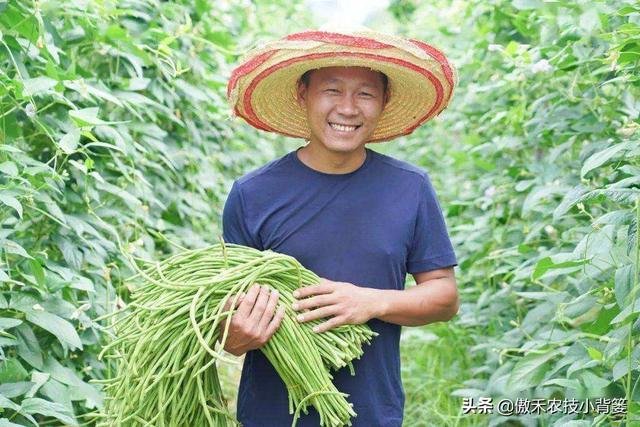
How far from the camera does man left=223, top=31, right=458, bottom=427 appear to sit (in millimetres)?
2320

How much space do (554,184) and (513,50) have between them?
1.67 feet

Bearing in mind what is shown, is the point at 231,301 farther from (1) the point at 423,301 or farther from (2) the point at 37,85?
(2) the point at 37,85

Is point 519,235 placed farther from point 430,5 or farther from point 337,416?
point 430,5

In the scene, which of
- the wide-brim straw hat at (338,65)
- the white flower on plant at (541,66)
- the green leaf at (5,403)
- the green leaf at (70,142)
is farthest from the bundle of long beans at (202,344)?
the white flower on plant at (541,66)

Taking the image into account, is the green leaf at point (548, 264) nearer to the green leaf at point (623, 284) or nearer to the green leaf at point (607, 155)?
the green leaf at point (623, 284)

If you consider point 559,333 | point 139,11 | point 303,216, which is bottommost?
point 559,333

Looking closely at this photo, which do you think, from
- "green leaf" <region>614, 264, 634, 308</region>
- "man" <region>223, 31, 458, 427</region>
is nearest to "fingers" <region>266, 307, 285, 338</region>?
"man" <region>223, 31, 458, 427</region>

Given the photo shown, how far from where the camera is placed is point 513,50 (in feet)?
11.7

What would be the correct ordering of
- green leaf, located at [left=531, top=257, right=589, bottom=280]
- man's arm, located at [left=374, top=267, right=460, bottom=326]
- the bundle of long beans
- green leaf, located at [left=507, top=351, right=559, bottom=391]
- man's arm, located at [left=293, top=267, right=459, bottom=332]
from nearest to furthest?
the bundle of long beans < man's arm, located at [left=293, top=267, right=459, bottom=332] < man's arm, located at [left=374, top=267, right=460, bottom=326] < green leaf, located at [left=531, top=257, right=589, bottom=280] < green leaf, located at [left=507, top=351, right=559, bottom=391]

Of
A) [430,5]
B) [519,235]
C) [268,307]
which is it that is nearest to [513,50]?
[519,235]

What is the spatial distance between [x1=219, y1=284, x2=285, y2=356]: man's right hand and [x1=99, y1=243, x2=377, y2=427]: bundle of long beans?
0.02 m

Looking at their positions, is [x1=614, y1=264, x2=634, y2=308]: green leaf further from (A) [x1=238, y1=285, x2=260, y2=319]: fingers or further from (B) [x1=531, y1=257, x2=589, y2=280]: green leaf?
(A) [x1=238, y1=285, x2=260, y2=319]: fingers

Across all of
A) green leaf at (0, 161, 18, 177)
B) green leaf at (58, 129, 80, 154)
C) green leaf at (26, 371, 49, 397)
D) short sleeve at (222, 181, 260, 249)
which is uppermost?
green leaf at (58, 129, 80, 154)

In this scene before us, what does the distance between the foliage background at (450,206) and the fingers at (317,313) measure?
1.78 ft
